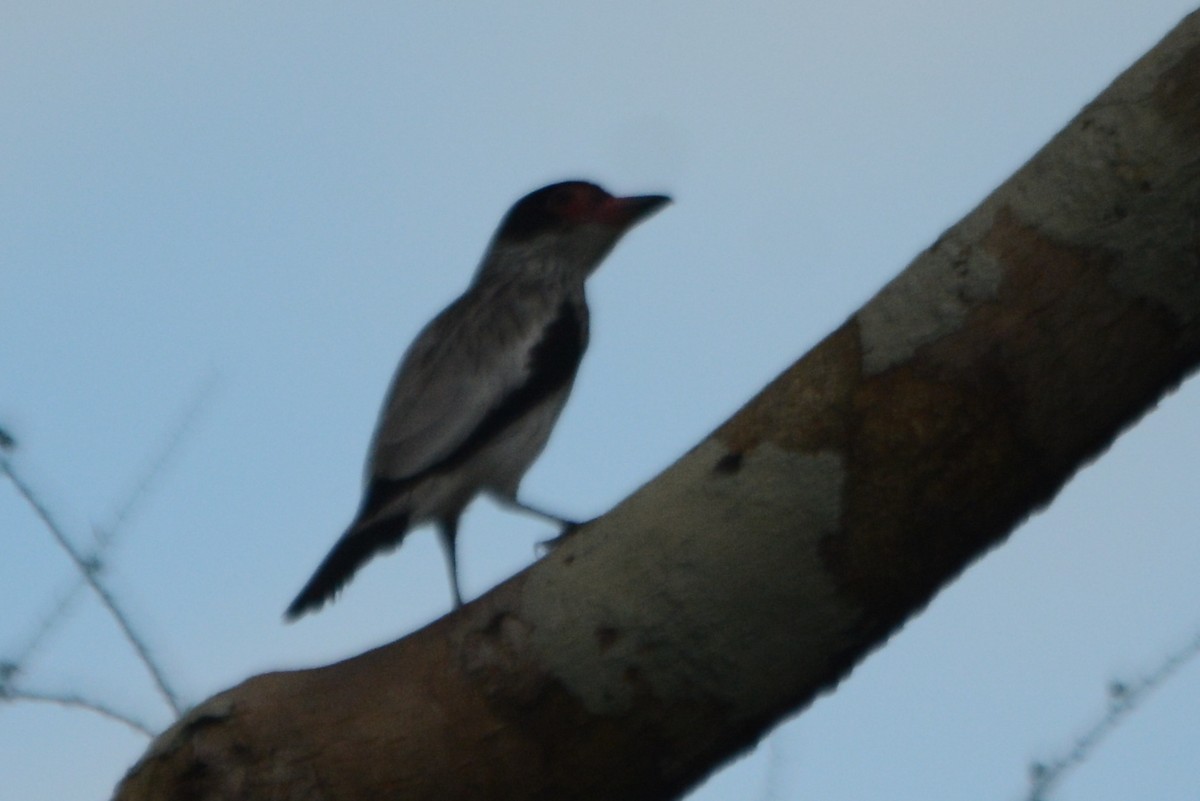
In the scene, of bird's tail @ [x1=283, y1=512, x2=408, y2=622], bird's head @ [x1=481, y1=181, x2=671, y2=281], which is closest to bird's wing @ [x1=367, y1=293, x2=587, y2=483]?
bird's tail @ [x1=283, y1=512, x2=408, y2=622]

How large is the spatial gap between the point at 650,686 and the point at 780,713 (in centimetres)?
22

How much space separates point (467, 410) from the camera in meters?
5.37

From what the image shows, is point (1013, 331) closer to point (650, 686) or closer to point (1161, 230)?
point (1161, 230)

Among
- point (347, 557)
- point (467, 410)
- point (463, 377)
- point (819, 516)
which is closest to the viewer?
point (819, 516)

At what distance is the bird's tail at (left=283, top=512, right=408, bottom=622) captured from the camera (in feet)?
14.5

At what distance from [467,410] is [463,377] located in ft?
0.69

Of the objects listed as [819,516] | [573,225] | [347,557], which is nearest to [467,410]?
[347,557]

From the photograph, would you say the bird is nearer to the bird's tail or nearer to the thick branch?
the bird's tail

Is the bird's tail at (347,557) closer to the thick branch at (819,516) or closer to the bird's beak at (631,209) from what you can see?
the thick branch at (819,516)

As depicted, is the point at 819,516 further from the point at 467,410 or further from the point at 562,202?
the point at 562,202

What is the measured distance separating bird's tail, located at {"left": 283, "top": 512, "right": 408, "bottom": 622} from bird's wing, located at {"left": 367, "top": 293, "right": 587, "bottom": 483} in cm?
23

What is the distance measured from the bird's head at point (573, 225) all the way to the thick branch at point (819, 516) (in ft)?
13.3

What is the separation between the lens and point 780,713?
263 centimetres

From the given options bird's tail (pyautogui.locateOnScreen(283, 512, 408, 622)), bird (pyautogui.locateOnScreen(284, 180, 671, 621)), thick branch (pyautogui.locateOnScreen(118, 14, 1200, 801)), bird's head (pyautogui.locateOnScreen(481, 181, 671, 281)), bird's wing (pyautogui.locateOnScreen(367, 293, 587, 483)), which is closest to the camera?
thick branch (pyautogui.locateOnScreen(118, 14, 1200, 801))
